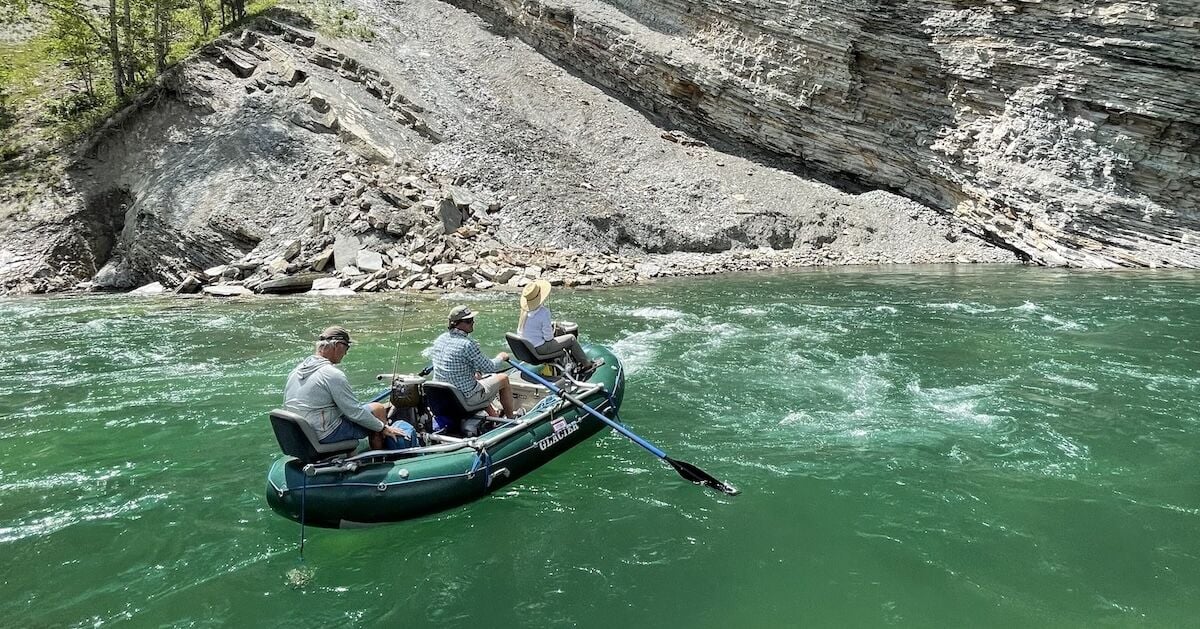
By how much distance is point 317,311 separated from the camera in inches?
567

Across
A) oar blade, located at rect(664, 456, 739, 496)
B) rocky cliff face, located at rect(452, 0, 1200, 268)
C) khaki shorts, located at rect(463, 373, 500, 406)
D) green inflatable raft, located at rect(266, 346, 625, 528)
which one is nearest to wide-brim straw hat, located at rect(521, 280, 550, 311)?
khaki shorts, located at rect(463, 373, 500, 406)

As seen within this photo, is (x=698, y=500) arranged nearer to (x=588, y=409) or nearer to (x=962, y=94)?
(x=588, y=409)

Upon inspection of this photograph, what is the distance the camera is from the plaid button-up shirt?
21.0 ft

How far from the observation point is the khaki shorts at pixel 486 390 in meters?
6.64

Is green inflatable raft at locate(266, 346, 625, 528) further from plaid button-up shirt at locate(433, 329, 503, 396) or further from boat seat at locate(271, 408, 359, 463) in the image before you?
plaid button-up shirt at locate(433, 329, 503, 396)

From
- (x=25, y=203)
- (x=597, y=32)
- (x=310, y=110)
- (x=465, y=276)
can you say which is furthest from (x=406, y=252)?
(x=597, y=32)

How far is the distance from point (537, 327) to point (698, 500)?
293 cm

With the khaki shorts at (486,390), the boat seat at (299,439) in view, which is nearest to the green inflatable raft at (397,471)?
the boat seat at (299,439)

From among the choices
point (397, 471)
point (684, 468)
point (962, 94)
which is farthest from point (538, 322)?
point (962, 94)

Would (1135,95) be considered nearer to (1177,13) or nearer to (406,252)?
(1177,13)

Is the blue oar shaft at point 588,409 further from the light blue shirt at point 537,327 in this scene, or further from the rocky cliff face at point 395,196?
the rocky cliff face at point 395,196

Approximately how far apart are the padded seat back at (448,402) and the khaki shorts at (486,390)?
1.5 inches

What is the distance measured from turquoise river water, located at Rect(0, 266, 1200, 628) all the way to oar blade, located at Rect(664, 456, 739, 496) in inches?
5.1

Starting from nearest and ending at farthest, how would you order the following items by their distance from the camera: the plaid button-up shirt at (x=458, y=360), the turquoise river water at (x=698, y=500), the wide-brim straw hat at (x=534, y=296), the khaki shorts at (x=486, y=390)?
the turquoise river water at (x=698, y=500) → the plaid button-up shirt at (x=458, y=360) → the khaki shorts at (x=486, y=390) → the wide-brim straw hat at (x=534, y=296)
